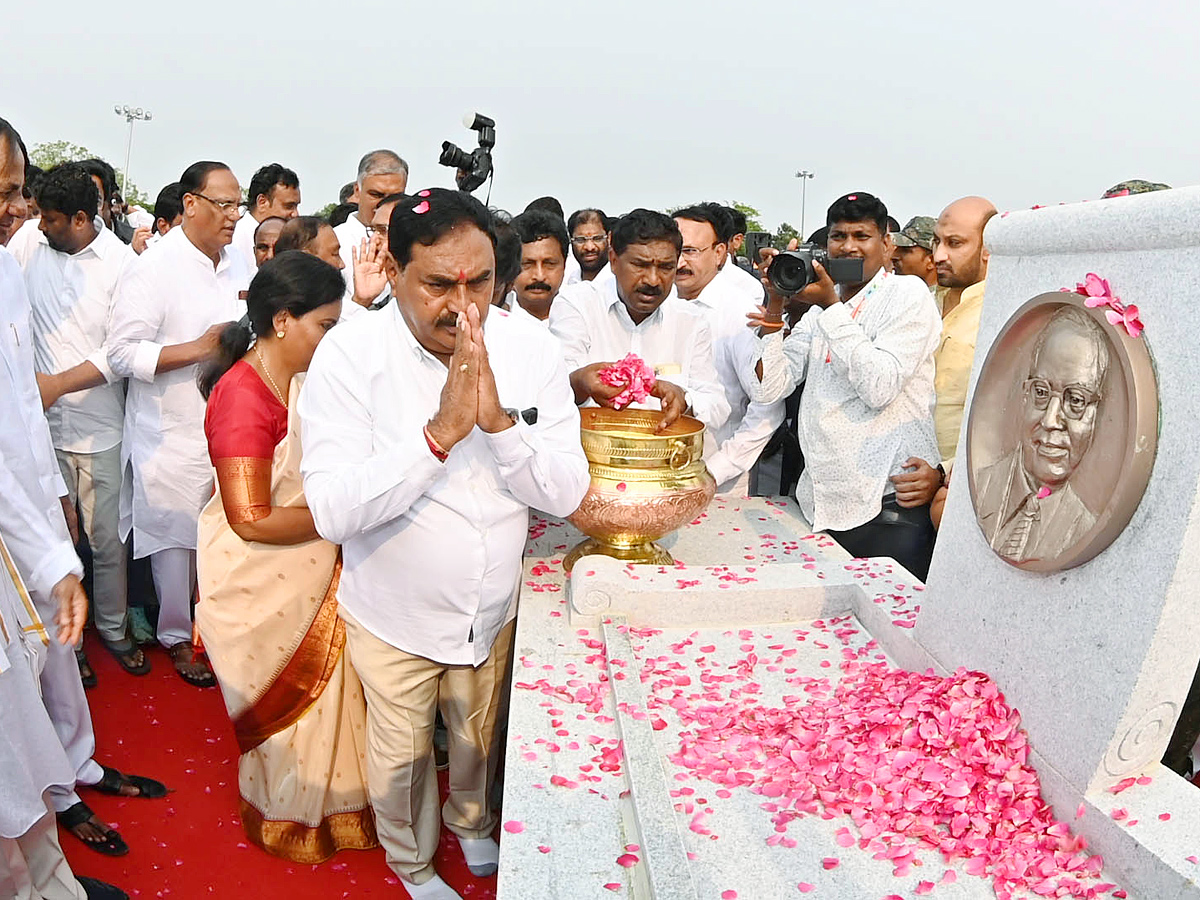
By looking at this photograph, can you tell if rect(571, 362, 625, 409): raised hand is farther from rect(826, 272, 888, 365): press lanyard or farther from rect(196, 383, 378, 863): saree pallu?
rect(196, 383, 378, 863): saree pallu

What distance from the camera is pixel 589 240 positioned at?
260 inches

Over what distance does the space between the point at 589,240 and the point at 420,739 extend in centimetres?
443

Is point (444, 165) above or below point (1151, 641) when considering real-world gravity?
above

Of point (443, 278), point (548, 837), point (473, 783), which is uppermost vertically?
A: point (443, 278)

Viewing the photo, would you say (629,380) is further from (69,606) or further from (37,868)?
(37,868)

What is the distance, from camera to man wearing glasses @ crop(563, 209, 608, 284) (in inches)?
260

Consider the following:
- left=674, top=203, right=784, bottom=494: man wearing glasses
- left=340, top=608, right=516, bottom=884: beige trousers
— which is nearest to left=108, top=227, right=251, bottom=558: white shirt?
left=340, top=608, right=516, bottom=884: beige trousers

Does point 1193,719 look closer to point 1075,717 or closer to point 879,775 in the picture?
point 1075,717

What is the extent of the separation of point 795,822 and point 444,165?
135 inches

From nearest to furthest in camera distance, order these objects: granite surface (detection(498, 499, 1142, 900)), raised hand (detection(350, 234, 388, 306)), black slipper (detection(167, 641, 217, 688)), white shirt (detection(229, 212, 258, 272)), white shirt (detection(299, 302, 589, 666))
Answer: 1. granite surface (detection(498, 499, 1142, 900))
2. white shirt (detection(299, 302, 589, 666))
3. raised hand (detection(350, 234, 388, 306))
4. black slipper (detection(167, 641, 217, 688))
5. white shirt (detection(229, 212, 258, 272))

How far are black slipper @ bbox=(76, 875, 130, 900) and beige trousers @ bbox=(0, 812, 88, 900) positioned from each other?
5.7 inches

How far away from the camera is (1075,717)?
1.89m

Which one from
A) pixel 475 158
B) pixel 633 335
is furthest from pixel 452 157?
pixel 633 335

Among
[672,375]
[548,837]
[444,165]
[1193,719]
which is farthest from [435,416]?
[444,165]
